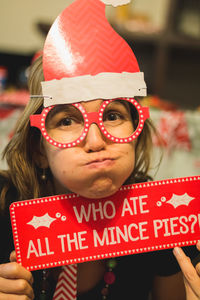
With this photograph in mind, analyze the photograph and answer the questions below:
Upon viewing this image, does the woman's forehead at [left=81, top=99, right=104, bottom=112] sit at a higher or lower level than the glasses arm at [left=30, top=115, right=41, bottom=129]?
higher

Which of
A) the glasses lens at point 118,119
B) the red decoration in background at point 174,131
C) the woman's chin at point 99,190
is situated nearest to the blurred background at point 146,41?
the red decoration in background at point 174,131

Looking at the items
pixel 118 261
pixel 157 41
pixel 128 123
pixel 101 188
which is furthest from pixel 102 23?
pixel 157 41

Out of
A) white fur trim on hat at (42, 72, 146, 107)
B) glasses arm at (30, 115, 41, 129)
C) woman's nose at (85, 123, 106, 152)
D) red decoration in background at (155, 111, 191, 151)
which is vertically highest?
white fur trim on hat at (42, 72, 146, 107)

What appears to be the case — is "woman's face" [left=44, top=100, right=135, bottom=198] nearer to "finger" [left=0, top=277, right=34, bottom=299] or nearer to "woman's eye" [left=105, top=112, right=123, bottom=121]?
"woman's eye" [left=105, top=112, right=123, bottom=121]

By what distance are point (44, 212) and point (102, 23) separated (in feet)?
1.37

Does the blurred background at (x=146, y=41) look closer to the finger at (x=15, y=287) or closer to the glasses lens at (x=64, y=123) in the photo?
the glasses lens at (x=64, y=123)

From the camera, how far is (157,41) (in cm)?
210

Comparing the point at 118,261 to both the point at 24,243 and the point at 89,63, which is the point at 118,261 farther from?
the point at 89,63

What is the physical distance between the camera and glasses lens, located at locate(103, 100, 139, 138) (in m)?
0.53

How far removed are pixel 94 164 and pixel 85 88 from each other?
151 mm

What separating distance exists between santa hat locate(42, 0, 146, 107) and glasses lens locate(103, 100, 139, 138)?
3cm

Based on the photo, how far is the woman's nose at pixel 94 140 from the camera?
478 millimetres

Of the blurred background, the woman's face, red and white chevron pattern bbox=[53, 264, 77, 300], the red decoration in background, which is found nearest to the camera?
the woman's face

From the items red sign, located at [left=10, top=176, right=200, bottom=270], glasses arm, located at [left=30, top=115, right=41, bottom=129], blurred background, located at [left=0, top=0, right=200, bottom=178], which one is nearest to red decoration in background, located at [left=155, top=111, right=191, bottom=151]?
blurred background, located at [left=0, top=0, right=200, bottom=178]
